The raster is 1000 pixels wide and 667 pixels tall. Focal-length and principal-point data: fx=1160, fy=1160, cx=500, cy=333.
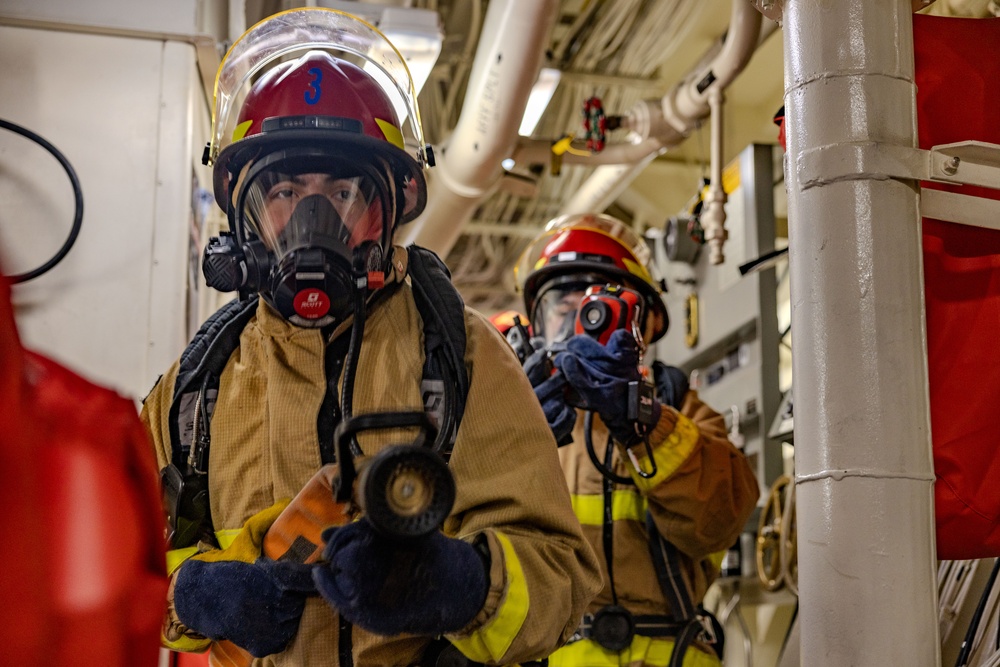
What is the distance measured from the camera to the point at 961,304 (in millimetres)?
1832

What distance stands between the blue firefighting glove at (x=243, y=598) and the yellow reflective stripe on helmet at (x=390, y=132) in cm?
82

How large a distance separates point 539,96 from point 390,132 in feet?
8.83

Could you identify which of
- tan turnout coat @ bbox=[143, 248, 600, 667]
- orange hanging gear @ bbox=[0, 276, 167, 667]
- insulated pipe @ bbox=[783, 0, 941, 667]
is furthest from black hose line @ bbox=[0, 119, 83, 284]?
orange hanging gear @ bbox=[0, 276, 167, 667]

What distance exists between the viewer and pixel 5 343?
77 cm

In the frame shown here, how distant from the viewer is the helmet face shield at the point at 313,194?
6.52 ft

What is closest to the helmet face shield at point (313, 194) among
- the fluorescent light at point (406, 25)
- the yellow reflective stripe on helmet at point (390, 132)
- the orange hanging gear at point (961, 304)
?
the yellow reflective stripe on helmet at point (390, 132)

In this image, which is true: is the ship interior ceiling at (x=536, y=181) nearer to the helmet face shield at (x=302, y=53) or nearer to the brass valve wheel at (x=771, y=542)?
the brass valve wheel at (x=771, y=542)

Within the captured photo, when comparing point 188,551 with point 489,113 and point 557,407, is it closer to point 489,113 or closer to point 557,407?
point 557,407

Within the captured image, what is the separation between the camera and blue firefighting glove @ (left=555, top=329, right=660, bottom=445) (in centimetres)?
301

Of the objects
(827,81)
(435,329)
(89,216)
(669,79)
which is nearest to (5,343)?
(435,329)

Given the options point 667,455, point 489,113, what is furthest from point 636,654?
point 489,113

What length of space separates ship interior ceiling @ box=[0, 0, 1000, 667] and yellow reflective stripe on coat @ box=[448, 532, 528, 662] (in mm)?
499

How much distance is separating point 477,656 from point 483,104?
126 inches

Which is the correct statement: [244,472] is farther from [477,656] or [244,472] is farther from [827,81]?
[827,81]
